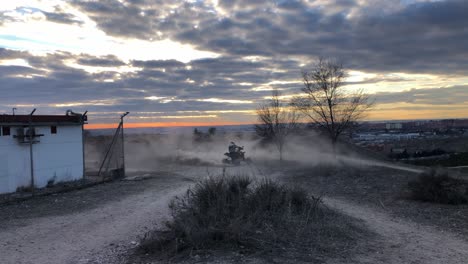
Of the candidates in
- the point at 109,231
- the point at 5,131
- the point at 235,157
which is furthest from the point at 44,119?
the point at 235,157

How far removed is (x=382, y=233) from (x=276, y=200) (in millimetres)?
2306

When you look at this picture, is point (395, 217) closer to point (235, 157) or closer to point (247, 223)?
point (247, 223)

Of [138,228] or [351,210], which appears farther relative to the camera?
[351,210]

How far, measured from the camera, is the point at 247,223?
22.8 ft

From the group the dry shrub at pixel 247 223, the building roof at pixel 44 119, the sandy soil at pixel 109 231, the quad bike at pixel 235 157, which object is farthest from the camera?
the quad bike at pixel 235 157

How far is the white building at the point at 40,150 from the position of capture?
14492 millimetres

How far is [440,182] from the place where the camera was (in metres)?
12.2

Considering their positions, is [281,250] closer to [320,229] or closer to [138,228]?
[320,229]

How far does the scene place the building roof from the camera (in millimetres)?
14711

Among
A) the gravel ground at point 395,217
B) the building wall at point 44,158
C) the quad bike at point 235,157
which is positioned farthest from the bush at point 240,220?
the quad bike at point 235,157

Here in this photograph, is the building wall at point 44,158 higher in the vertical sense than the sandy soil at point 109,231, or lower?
higher

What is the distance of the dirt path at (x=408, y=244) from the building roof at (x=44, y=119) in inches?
471

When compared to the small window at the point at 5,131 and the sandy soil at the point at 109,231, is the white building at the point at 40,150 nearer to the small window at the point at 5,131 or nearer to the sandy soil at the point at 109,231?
the small window at the point at 5,131

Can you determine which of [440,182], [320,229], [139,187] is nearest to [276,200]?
→ [320,229]
